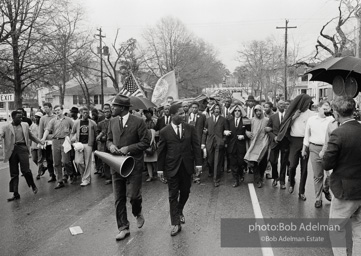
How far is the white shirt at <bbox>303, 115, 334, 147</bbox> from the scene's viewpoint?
252 inches

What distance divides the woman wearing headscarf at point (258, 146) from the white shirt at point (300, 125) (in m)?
1.29

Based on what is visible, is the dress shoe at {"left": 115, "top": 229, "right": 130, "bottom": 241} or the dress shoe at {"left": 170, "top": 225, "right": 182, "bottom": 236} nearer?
the dress shoe at {"left": 115, "top": 229, "right": 130, "bottom": 241}

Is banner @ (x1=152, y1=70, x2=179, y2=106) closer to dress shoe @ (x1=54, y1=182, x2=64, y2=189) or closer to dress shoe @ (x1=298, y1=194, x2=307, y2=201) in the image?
dress shoe @ (x1=54, y1=182, x2=64, y2=189)

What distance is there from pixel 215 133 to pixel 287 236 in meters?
3.91

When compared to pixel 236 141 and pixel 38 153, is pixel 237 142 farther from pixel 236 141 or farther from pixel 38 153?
pixel 38 153

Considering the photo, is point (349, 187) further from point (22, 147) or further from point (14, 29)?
point (14, 29)

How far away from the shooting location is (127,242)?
5070 mm

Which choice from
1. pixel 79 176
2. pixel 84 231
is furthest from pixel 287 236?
pixel 79 176

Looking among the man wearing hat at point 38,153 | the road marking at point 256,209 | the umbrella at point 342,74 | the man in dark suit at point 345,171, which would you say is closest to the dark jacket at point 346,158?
the man in dark suit at point 345,171

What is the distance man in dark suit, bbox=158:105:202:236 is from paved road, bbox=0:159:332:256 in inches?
22.0

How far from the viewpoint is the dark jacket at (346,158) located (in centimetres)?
368

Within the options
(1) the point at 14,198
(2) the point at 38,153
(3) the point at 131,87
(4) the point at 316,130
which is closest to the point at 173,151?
(4) the point at 316,130

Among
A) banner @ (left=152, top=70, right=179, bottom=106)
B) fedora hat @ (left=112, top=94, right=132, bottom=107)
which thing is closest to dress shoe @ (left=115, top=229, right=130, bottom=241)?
fedora hat @ (left=112, top=94, right=132, bottom=107)

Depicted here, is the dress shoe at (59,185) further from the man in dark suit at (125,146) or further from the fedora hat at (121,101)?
the fedora hat at (121,101)
